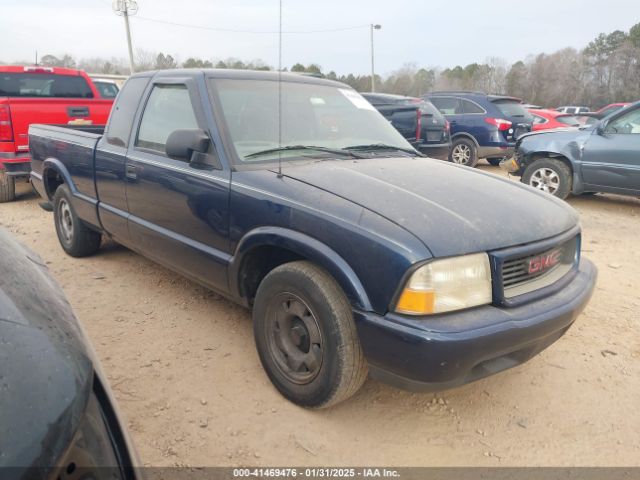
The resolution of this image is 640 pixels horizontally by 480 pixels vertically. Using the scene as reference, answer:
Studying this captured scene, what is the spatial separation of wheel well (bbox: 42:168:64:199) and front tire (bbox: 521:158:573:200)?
6649 mm

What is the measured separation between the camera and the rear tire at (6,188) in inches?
270

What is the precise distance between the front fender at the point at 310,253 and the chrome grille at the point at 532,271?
68 centimetres

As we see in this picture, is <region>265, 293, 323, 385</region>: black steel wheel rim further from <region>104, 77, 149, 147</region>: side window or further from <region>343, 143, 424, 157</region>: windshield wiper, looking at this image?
<region>104, 77, 149, 147</region>: side window

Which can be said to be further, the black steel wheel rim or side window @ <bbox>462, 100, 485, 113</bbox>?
side window @ <bbox>462, 100, 485, 113</bbox>

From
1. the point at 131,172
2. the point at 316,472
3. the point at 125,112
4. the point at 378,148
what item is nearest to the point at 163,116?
the point at 131,172

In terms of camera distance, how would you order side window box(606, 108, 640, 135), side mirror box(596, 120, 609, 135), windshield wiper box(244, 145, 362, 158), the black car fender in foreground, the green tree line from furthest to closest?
1. the green tree line
2. side mirror box(596, 120, 609, 135)
3. side window box(606, 108, 640, 135)
4. windshield wiper box(244, 145, 362, 158)
5. the black car fender in foreground

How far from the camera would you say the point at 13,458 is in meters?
0.87

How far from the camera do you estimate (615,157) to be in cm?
676

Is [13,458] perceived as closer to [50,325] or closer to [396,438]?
[50,325]

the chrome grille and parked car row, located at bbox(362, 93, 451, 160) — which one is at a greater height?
parked car row, located at bbox(362, 93, 451, 160)

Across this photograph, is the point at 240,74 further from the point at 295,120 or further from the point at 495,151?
the point at 495,151

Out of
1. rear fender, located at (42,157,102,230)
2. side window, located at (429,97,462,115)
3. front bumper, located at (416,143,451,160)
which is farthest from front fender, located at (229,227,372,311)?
side window, located at (429,97,462,115)

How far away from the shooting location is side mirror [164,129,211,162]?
285cm

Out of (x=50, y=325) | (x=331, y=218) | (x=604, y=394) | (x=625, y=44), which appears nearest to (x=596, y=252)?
(x=604, y=394)
